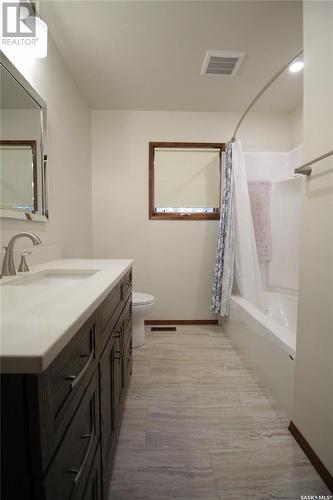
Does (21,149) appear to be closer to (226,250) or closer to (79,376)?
(79,376)

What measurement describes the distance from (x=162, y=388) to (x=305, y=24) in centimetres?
224

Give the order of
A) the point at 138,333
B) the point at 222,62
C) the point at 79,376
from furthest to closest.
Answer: the point at 138,333 → the point at 222,62 → the point at 79,376

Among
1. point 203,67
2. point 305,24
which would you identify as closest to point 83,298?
point 305,24

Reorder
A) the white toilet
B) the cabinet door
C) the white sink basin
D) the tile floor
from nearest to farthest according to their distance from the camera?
1. the cabinet door
2. the tile floor
3. the white sink basin
4. the white toilet

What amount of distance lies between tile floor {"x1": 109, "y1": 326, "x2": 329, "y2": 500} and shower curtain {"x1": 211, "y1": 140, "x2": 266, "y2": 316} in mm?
746

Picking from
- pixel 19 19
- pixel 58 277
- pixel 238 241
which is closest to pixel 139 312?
pixel 58 277

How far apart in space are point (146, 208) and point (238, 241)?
1.09 meters

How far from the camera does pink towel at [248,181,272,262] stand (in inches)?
110

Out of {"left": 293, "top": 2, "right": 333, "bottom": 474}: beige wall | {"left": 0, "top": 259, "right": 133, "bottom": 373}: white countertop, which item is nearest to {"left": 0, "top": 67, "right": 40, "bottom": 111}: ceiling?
{"left": 0, "top": 259, "right": 133, "bottom": 373}: white countertop

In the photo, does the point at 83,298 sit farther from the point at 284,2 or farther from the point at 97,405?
the point at 284,2

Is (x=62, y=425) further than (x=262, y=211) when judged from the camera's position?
No

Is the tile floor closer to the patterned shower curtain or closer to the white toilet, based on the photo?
the white toilet

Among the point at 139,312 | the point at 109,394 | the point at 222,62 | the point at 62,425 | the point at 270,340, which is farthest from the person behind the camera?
the point at 139,312

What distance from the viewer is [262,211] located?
2.80 metres
